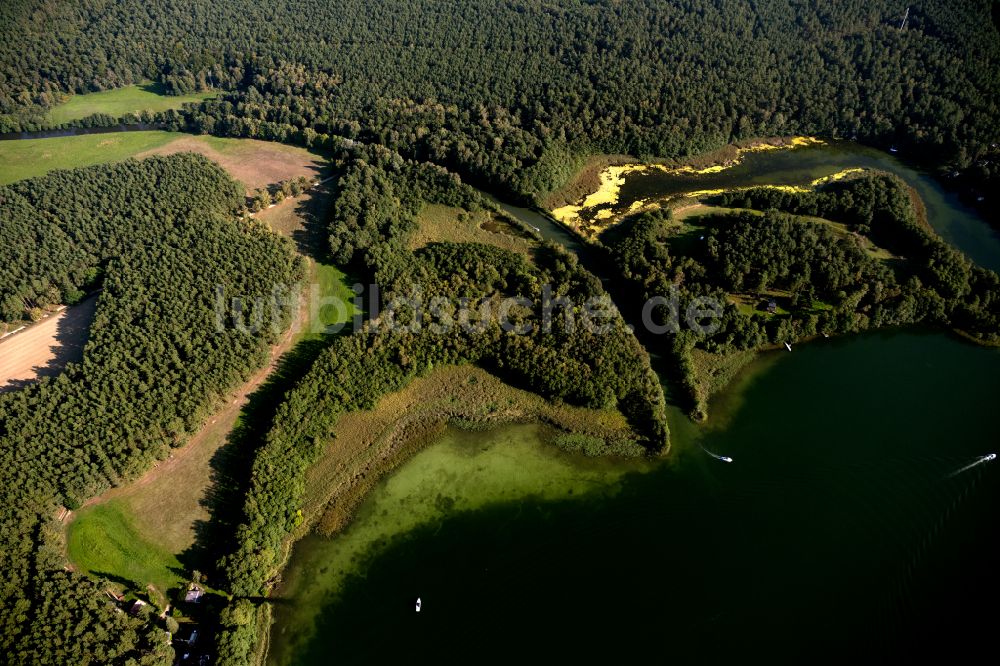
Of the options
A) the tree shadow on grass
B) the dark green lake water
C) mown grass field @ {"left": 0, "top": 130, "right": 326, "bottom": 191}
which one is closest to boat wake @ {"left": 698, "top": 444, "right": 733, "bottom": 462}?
the dark green lake water

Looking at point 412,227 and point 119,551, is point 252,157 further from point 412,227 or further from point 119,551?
point 119,551

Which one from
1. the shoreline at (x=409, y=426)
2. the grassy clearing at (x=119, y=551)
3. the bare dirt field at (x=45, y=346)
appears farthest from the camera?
the bare dirt field at (x=45, y=346)

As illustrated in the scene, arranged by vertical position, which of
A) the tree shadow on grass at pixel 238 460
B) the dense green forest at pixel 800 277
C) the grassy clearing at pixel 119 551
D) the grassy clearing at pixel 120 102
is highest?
the grassy clearing at pixel 120 102

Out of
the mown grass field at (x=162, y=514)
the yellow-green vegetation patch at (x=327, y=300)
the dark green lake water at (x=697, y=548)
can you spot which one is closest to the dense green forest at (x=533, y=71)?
the yellow-green vegetation patch at (x=327, y=300)

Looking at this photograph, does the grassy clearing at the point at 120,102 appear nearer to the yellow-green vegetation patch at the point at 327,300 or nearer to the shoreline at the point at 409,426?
the yellow-green vegetation patch at the point at 327,300

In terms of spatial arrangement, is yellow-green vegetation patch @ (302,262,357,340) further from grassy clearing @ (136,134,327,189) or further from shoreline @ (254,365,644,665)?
grassy clearing @ (136,134,327,189)

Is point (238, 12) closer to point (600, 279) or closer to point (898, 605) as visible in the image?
point (600, 279)
